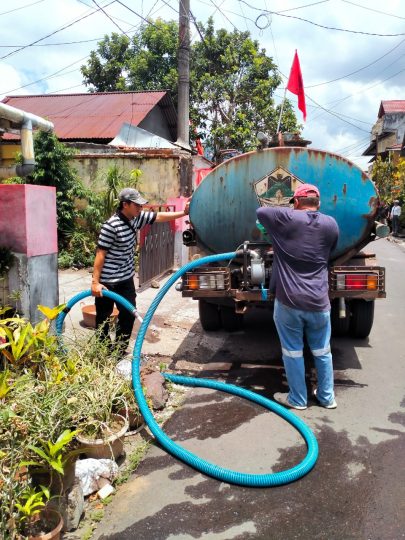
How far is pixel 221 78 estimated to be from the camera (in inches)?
845

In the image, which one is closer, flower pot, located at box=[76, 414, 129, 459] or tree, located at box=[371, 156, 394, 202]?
flower pot, located at box=[76, 414, 129, 459]

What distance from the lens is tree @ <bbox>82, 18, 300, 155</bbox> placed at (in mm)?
21469

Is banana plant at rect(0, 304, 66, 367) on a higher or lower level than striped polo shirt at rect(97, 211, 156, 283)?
lower

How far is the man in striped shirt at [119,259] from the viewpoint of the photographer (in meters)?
4.30

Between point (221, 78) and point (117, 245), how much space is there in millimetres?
19055

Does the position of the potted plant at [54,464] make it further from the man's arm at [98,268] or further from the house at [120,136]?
the house at [120,136]

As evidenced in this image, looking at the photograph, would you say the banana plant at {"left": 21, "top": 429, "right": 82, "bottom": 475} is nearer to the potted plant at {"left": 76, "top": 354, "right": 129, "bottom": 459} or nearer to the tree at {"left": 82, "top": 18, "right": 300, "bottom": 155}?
the potted plant at {"left": 76, "top": 354, "right": 129, "bottom": 459}

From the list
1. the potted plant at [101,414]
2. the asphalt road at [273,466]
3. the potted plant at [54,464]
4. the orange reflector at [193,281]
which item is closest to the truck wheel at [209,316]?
the asphalt road at [273,466]

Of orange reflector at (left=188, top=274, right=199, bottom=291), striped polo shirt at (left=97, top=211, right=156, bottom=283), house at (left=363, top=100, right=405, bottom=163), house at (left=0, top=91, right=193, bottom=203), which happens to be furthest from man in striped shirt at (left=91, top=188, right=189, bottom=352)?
house at (left=363, top=100, right=405, bottom=163)

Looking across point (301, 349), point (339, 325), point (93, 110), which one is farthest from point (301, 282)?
point (93, 110)

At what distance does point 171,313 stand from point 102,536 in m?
4.75

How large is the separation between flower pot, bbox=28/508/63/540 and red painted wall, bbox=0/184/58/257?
2.55 m

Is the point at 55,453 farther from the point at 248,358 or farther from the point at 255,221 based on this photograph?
the point at 248,358

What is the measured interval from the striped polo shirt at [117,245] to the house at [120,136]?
270 inches
